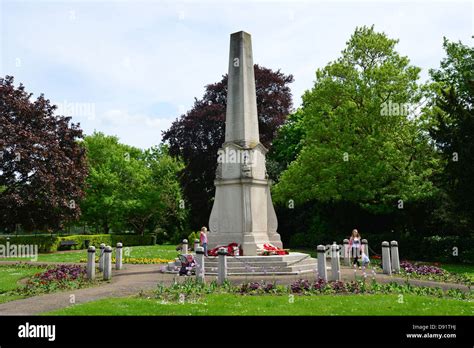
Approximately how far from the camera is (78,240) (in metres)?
40.9

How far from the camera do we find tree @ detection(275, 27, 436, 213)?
84.9 feet

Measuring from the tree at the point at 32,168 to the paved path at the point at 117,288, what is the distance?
16121 millimetres

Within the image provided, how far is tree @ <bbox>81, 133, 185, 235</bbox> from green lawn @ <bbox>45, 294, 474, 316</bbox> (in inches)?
1477

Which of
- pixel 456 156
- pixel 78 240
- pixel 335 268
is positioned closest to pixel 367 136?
pixel 456 156

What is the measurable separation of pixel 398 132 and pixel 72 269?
2009cm


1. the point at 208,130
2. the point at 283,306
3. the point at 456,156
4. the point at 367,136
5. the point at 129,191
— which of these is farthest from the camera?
the point at 129,191

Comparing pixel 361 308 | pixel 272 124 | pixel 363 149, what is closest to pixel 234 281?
pixel 361 308

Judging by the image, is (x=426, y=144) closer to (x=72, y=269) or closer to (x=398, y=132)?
Result: (x=398, y=132)

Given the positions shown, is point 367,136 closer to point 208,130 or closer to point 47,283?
point 208,130

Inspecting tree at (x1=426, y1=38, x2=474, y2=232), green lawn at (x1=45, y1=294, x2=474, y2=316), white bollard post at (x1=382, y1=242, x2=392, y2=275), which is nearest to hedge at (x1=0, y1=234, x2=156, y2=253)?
green lawn at (x1=45, y1=294, x2=474, y2=316)

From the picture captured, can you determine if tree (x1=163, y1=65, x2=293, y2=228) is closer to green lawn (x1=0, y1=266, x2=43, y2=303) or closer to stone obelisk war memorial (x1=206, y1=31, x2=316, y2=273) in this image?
stone obelisk war memorial (x1=206, y1=31, x2=316, y2=273)

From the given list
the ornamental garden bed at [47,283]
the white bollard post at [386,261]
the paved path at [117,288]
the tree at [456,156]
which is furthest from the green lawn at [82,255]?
the tree at [456,156]

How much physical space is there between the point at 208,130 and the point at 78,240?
630 inches

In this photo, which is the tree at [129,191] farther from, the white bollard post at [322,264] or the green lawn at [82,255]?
the white bollard post at [322,264]
